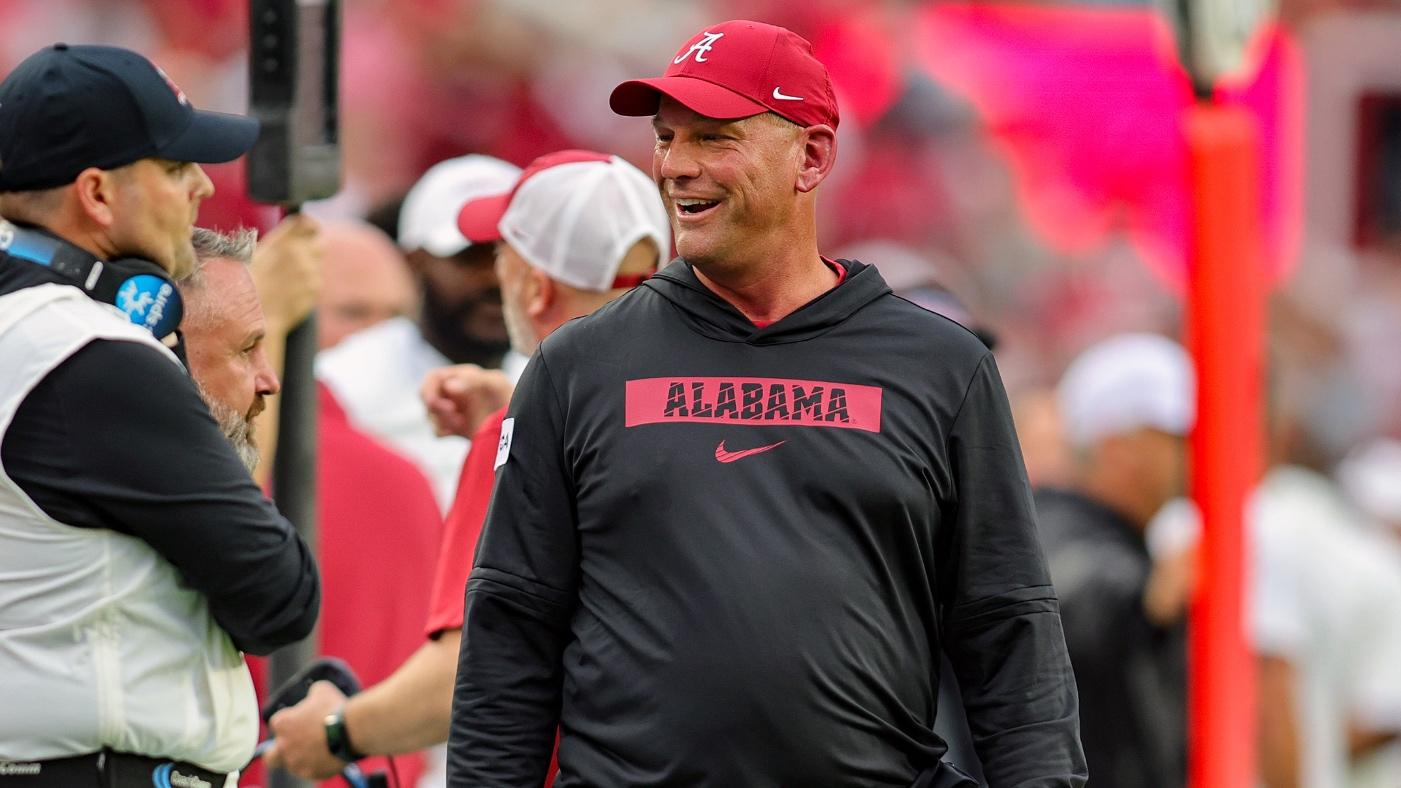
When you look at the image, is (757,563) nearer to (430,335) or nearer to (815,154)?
(815,154)

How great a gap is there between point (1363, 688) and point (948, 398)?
4.66 m

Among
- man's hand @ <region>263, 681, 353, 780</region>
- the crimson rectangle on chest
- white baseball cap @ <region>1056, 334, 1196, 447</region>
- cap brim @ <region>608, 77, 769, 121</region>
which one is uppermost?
cap brim @ <region>608, 77, 769, 121</region>

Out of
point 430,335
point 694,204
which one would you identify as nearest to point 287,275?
point 694,204

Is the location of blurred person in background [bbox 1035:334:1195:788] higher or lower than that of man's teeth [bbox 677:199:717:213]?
lower

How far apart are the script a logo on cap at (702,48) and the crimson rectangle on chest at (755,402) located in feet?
1.54

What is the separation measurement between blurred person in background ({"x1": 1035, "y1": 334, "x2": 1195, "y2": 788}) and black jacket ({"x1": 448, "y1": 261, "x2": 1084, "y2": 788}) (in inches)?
135

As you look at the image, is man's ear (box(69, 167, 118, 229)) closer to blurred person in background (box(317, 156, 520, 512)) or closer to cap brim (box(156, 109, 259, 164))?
cap brim (box(156, 109, 259, 164))

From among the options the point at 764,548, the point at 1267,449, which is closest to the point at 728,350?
the point at 764,548

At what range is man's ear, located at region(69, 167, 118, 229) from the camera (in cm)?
336

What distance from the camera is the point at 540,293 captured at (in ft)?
13.5

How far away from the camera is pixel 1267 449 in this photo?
30.5 feet

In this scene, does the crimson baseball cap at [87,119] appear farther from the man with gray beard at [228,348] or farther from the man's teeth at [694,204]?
the man's teeth at [694,204]

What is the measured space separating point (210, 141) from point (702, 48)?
843 mm

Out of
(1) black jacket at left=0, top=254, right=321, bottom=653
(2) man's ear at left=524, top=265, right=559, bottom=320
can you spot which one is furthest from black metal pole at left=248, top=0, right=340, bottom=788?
(1) black jacket at left=0, top=254, right=321, bottom=653
